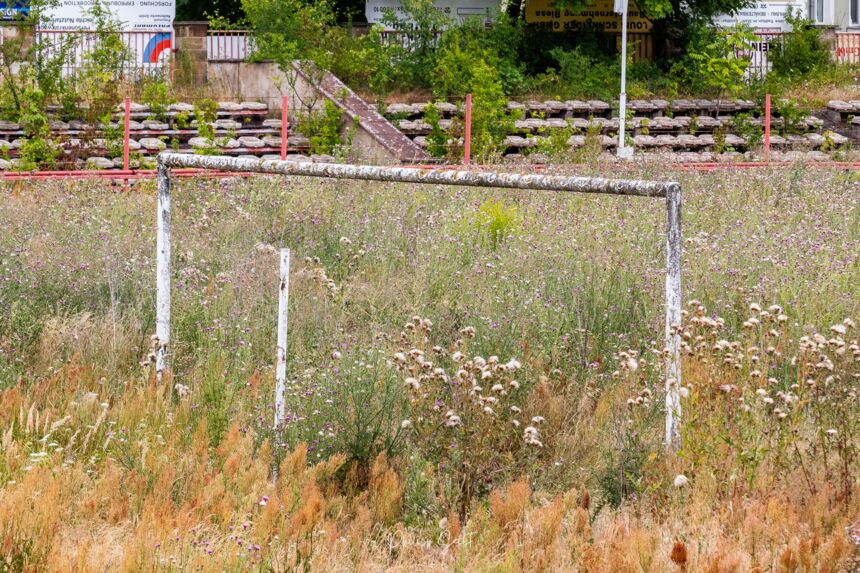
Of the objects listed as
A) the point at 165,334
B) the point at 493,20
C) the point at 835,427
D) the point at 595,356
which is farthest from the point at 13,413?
the point at 493,20

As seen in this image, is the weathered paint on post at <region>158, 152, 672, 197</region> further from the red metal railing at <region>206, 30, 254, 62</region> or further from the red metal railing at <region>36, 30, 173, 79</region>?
the red metal railing at <region>206, 30, 254, 62</region>

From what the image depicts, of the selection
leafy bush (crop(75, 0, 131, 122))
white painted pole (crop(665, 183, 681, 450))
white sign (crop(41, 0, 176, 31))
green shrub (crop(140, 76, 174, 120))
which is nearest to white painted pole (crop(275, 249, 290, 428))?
white painted pole (crop(665, 183, 681, 450))

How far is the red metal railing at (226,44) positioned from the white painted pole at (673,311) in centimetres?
2557

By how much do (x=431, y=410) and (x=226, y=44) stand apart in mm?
25965

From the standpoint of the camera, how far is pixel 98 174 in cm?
1881

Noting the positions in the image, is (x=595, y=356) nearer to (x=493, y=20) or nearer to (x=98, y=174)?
(x=98, y=174)

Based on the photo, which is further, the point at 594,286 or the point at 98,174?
the point at 98,174

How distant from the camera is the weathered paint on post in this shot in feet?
21.1

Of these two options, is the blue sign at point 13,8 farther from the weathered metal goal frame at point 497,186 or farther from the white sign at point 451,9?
the weathered metal goal frame at point 497,186

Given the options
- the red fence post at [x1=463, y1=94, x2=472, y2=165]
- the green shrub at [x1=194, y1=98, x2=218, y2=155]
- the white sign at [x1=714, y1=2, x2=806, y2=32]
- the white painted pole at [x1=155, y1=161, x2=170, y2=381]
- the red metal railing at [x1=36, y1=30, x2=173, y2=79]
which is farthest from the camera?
the white sign at [x1=714, y1=2, x2=806, y2=32]

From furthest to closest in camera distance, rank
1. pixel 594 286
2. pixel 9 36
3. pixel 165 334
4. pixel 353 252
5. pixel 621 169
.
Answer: pixel 9 36 < pixel 621 169 < pixel 353 252 < pixel 594 286 < pixel 165 334

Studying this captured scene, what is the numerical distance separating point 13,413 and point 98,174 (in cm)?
1228

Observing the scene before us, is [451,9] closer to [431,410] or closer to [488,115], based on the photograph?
[488,115]

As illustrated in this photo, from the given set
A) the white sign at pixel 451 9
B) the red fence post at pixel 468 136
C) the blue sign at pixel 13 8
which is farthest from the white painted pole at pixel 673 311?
the white sign at pixel 451 9
